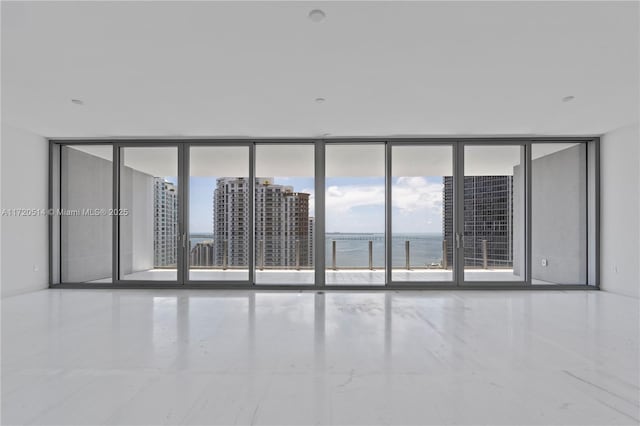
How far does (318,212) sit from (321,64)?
118 inches

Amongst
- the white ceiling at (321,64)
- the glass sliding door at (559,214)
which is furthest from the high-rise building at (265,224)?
the glass sliding door at (559,214)

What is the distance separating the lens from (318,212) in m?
5.69

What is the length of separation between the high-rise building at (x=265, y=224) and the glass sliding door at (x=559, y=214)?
4.70 m

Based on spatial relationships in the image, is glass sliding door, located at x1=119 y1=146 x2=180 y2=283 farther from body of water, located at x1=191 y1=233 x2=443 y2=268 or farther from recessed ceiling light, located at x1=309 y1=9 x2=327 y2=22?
recessed ceiling light, located at x1=309 y1=9 x2=327 y2=22

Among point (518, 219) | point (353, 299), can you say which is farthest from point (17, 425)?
point (518, 219)

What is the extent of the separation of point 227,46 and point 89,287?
5.29 metres

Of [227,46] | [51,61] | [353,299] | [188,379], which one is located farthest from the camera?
[353,299]

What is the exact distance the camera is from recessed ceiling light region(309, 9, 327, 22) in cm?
232

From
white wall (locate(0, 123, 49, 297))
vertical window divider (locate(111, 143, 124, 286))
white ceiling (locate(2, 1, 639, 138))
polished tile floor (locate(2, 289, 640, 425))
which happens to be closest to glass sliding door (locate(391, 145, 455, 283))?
white ceiling (locate(2, 1, 639, 138))

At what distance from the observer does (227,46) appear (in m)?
2.76

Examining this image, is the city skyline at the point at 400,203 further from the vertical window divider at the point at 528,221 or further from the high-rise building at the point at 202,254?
the vertical window divider at the point at 528,221

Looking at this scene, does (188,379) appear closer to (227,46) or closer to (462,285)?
(227,46)

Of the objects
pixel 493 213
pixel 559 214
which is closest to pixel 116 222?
pixel 493 213

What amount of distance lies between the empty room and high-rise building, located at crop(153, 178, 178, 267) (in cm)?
5
